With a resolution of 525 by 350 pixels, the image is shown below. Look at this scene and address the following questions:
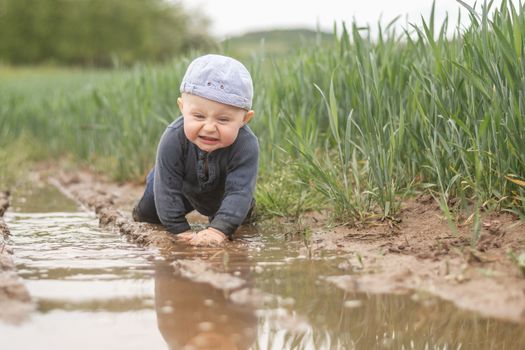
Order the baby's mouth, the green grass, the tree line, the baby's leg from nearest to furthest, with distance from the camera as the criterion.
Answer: the green grass
the baby's mouth
the baby's leg
the tree line

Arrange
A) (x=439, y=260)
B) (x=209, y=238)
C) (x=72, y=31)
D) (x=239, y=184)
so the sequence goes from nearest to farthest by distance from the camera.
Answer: (x=439, y=260)
(x=209, y=238)
(x=239, y=184)
(x=72, y=31)

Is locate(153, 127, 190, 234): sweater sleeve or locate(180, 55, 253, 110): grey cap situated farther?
locate(153, 127, 190, 234): sweater sleeve

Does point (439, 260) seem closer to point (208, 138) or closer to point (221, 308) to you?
point (221, 308)

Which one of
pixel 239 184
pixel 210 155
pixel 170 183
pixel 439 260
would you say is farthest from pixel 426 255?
pixel 170 183

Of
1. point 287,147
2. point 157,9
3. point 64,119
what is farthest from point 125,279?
point 157,9

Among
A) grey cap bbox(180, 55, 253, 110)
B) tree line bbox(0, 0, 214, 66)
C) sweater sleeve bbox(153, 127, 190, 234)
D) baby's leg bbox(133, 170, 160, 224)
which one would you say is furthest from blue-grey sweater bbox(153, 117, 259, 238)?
tree line bbox(0, 0, 214, 66)

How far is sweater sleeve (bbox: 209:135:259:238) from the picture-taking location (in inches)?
127

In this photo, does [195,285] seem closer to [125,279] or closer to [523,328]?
[125,279]

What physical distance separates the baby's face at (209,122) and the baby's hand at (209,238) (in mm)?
375

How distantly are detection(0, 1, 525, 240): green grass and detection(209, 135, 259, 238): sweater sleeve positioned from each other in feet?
0.69

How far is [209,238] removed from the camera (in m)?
3.05

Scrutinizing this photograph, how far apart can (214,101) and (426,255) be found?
113 cm

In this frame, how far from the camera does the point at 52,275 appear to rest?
2.43m

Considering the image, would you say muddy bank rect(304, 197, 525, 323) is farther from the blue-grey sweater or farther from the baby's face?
the baby's face
